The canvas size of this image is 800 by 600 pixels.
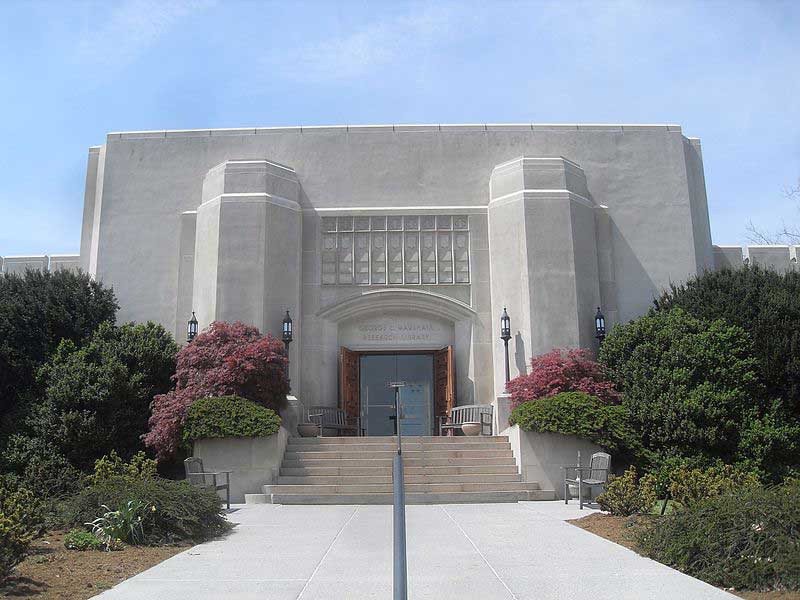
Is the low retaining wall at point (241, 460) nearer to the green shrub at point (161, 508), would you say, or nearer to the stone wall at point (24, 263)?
the green shrub at point (161, 508)

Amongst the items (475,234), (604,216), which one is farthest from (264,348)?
(604,216)

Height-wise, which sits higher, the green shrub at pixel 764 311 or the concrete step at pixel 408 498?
the green shrub at pixel 764 311

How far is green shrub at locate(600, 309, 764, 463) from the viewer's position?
1469 cm

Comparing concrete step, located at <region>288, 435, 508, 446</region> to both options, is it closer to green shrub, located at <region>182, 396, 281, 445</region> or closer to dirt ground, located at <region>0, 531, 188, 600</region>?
green shrub, located at <region>182, 396, 281, 445</region>

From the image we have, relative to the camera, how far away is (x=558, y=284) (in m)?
18.8

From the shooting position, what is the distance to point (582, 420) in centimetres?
1517

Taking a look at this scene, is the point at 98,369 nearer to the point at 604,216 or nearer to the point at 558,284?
the point at 558,284

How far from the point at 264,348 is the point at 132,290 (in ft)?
18.8

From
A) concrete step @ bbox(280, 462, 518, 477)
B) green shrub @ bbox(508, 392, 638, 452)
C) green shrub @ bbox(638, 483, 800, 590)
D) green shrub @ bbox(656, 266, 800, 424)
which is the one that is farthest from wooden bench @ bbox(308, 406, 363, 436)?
green shrub @ bbox(638, 483, 800, 590)

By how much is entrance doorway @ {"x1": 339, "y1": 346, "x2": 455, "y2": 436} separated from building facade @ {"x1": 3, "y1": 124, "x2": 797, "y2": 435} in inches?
2.1

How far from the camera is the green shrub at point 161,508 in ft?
29.4

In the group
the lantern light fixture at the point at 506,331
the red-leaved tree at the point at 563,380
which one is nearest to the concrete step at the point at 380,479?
the red-leaved tree at the point at 563,380

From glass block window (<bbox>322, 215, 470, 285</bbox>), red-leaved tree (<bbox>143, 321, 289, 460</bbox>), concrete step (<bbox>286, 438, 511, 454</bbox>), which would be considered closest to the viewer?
red-leaved tree (<bbox>143, 321, 289, 460</bbox>)

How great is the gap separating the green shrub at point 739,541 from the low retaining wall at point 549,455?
7.48 m
